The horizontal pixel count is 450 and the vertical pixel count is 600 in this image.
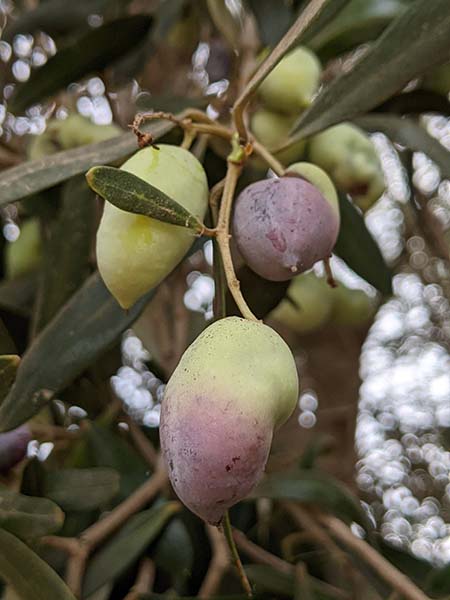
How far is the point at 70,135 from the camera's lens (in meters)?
1.00

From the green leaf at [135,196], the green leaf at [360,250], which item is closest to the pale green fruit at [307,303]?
the green leaf at [360,250]

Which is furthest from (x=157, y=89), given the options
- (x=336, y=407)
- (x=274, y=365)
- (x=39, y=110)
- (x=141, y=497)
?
(x=274, y=365)

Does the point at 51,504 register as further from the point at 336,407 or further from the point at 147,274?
the point at 336,407

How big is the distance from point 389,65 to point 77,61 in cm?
56

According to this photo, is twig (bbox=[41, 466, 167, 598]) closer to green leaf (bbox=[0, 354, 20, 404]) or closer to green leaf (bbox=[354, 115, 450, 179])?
green leaf (bbox=[0, 354, 20, 404])

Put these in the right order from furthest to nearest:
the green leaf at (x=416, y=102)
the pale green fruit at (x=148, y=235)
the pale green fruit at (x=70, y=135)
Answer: the green leaf at (x=416, y=102), the pale green fruit at (x=70, y=135), the pale green fruit at (x=148, y=235)

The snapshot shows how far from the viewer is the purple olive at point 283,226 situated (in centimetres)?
56

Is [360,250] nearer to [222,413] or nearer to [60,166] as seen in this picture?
[60,166]

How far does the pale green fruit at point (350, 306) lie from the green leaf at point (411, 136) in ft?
1.57

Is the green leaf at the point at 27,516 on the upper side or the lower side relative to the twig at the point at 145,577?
upper

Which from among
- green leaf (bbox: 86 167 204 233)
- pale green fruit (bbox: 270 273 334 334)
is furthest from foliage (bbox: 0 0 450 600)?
pale green fruit (bbox: 270 273 334 334)

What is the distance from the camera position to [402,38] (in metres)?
0.64

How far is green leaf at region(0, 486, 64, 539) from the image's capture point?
1.99 feet

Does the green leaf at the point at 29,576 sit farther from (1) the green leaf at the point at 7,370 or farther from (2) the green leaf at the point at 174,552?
(2) the green leaf at the point at 174,552
